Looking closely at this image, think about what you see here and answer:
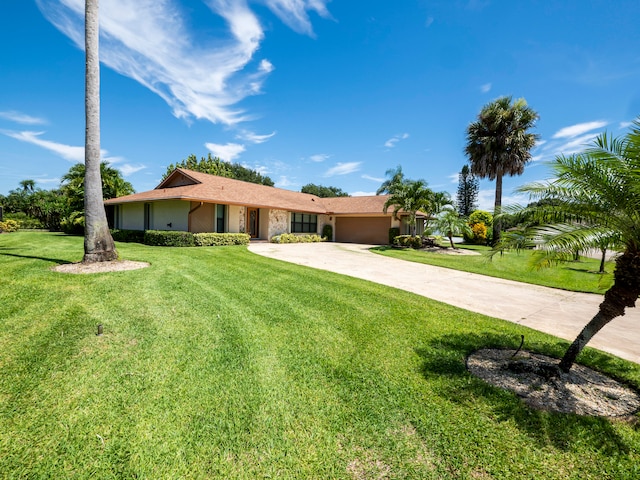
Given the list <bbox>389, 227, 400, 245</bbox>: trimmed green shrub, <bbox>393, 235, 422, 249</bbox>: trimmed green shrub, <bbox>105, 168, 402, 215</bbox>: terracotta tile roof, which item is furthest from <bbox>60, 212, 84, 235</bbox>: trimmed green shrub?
<bbox>393, 235, 422, 249</bbox>: trimmed green shrub

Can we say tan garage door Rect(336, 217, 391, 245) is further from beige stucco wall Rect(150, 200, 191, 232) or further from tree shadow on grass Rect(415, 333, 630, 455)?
tree shadow on grass Rect(415, 333, 630, 455)

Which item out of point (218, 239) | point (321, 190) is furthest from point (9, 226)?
point (321, 190)

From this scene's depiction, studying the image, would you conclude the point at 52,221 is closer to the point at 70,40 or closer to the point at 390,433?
the point at 70,40

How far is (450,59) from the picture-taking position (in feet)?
37.2

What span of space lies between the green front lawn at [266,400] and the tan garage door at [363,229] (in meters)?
18.9

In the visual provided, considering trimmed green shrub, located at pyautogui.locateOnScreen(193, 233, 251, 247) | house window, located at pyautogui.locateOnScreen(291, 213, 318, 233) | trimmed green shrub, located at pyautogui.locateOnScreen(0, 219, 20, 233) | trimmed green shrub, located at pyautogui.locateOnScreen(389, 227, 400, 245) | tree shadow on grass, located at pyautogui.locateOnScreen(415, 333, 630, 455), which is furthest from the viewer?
trimmed green shrub, located at pyautogui.locateOnScreen(0, 219, 20, 233)

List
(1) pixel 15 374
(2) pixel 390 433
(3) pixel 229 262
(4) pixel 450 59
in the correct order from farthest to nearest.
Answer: (4) pixel 450 59
(3) pixel 229 262
(1) pixel 15 374
(2) pixel 390 433

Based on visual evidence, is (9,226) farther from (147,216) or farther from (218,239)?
(218,239)

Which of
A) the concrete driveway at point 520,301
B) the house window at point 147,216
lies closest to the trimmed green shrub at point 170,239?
the house window at point 147,216

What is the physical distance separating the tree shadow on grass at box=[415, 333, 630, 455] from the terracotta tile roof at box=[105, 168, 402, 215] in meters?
14.9

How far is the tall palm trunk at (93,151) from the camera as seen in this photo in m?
7.46

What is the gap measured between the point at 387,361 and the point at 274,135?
25.3 meters

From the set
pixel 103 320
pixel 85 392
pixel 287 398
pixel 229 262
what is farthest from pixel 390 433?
pixel 229 262

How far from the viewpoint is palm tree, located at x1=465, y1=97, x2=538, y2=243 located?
2184 centimetres
